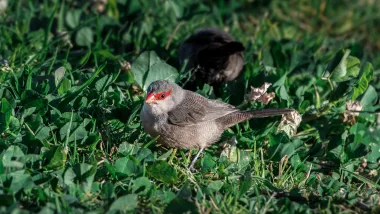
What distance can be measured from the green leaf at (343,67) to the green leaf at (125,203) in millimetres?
2418

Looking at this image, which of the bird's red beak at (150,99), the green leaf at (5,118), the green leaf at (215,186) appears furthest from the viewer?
the bird's red beak at (150,99)

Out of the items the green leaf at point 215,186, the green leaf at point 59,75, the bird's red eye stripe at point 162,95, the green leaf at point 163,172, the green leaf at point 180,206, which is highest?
the green leaf at point 59,75

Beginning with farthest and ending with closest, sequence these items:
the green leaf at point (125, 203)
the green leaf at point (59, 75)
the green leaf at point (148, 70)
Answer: the green leaf at point (148, 70) < the green leaf at point (59, 75) < the green leaf at point (125, 203)

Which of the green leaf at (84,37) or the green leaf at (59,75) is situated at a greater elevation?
the green leaf at (59,75)

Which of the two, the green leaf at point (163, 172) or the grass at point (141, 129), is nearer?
the grass at point (141, 129)

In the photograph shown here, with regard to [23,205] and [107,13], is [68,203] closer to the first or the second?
[23,205]

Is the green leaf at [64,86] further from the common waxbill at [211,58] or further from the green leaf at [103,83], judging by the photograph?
the common waxbill at [211,58]

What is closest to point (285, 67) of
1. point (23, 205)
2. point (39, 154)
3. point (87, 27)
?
point (87, 27)

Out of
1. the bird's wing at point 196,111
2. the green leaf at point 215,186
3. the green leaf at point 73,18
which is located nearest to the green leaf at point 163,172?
the green leaf at point 215,186

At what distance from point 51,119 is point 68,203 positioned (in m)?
1.13

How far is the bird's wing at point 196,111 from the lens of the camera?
16.2 ft

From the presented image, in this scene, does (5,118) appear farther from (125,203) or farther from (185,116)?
(185,116)

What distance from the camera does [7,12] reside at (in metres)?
6.73

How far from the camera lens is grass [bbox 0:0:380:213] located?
3969 mm
